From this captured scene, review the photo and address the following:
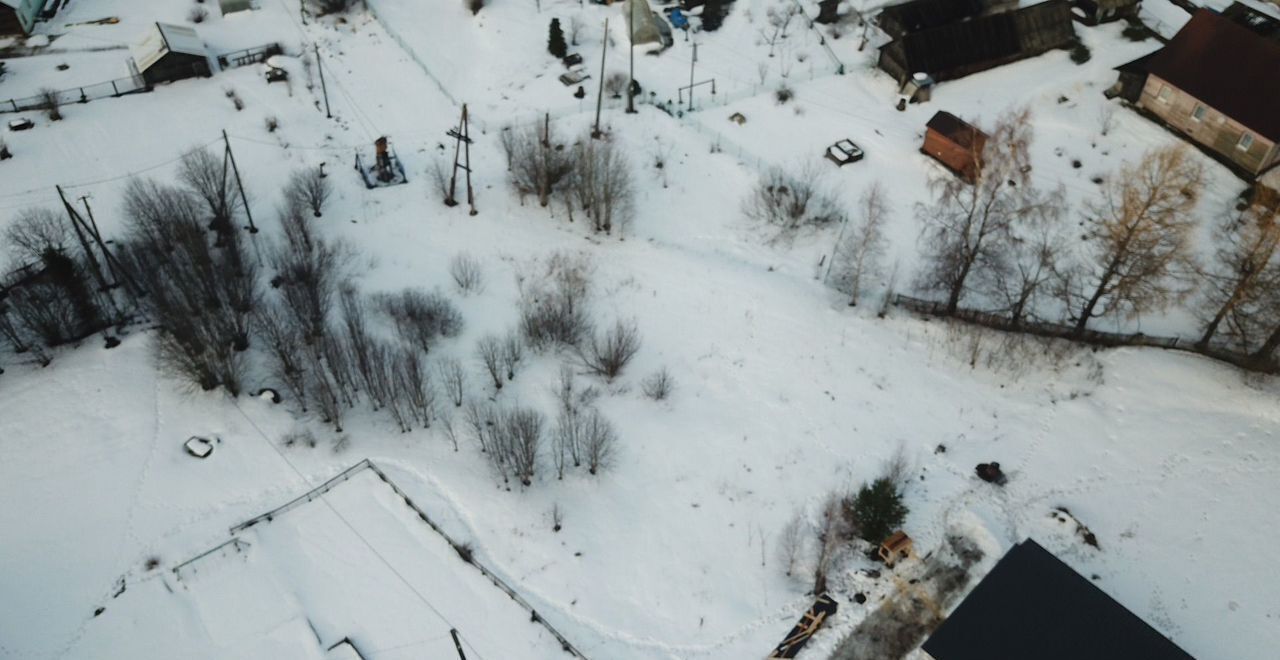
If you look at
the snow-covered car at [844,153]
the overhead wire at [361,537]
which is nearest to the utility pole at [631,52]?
the snow-covered car at [844,153]

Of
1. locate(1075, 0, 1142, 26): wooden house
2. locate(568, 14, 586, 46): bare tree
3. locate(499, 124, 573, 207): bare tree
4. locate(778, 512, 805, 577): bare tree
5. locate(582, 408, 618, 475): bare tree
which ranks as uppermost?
locate(1075, 0, 1142, 26): wooden house

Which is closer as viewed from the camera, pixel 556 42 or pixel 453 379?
pixel 453 379

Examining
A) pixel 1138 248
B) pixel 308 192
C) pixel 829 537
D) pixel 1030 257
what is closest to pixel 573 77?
pixel 308 192

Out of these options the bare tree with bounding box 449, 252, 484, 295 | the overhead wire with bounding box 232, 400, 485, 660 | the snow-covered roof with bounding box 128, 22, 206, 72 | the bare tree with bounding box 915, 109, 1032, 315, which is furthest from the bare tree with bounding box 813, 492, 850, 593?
the snow-covered roof with bounding box 128, 22, 206, 72

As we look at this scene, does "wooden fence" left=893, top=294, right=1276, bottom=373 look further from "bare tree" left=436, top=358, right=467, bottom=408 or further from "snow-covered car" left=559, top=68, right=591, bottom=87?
"snow-covered car" left=559, top=68, right=591, bottom=87

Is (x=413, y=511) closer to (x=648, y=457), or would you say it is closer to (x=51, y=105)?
(x=648, y=457)

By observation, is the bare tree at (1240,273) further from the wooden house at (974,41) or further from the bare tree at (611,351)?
the bare tree at (611,351)
